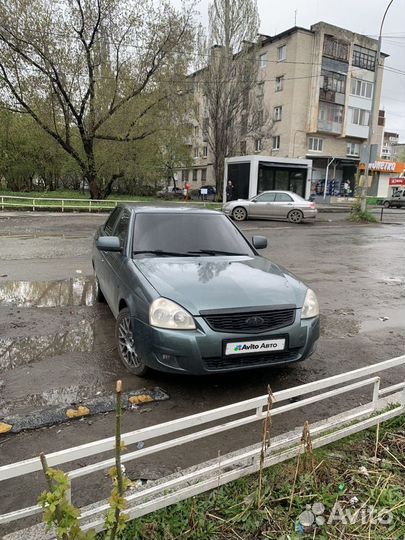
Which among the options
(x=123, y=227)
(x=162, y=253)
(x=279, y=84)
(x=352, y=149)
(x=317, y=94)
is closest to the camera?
(x=162, y=253)

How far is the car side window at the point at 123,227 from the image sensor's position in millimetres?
5125

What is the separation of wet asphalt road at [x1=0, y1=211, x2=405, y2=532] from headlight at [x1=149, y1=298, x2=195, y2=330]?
662 millimetres

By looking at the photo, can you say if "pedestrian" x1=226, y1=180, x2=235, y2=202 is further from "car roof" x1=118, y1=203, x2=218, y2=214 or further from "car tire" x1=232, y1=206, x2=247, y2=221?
"car roof" x1=118, y1=203, x2=218, y2=214

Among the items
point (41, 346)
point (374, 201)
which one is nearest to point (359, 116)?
point (374, 201)

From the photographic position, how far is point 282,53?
1626 inches

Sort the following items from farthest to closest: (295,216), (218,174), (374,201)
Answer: (374,201) < (218,174) < (295,216)

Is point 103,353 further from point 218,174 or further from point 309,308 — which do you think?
point 218,174

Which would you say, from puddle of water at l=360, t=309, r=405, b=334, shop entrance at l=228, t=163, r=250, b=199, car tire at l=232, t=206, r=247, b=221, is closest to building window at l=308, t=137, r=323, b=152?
shop entrance at l=228, t=163, r=250, b=199

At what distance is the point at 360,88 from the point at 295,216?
30.2 m

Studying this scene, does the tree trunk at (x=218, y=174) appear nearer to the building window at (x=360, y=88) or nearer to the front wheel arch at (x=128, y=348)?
the building window at (x=360, y=88)

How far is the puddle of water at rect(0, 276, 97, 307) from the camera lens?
6582 millimetres

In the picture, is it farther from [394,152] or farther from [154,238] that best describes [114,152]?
[394,152]

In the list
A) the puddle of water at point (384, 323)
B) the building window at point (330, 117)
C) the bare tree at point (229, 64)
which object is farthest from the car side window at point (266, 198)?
the building window at point (330, 117)

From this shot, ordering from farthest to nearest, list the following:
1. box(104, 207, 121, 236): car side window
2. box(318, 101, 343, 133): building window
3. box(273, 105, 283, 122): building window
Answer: box(273, 105, 283, 122): building window → box(318, 101, 343, 133): building window → box(104, 207, 121, 236): car side window
